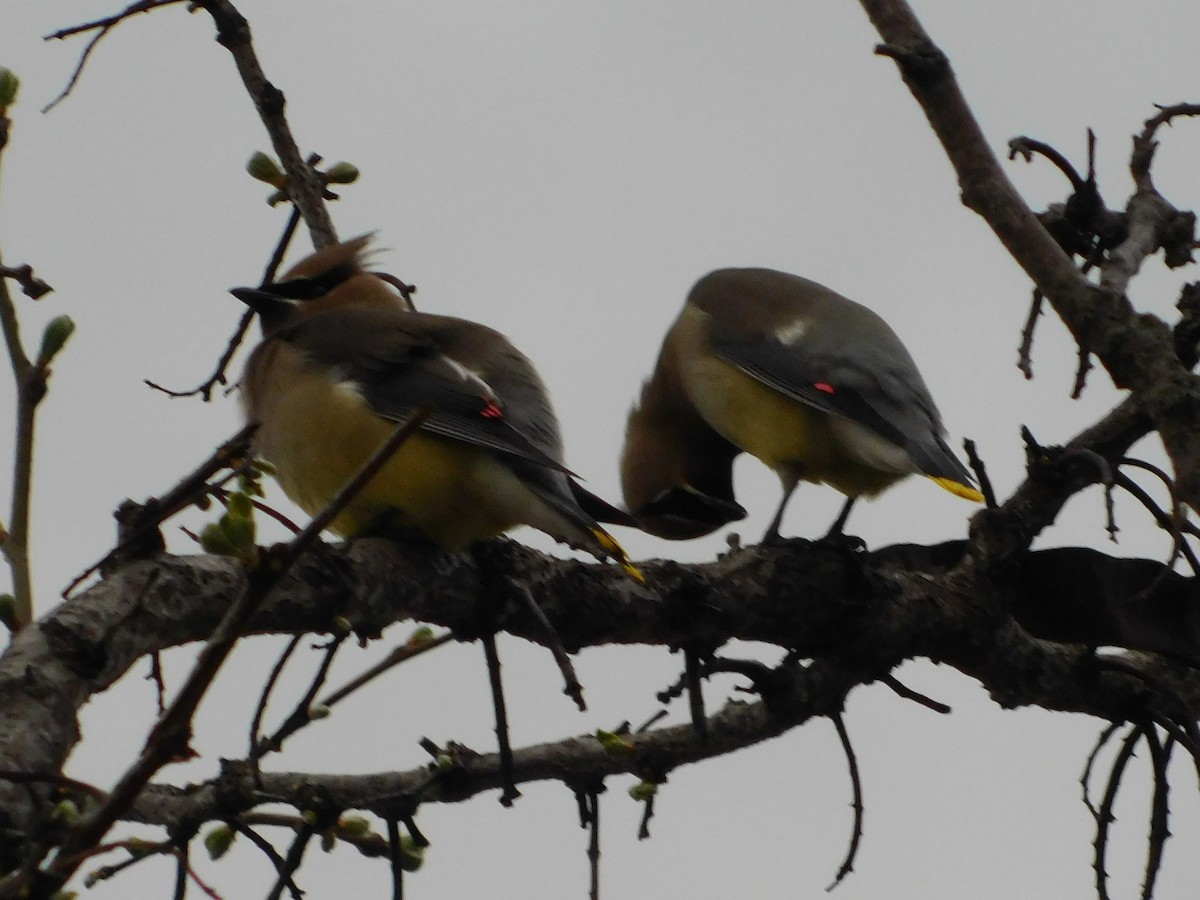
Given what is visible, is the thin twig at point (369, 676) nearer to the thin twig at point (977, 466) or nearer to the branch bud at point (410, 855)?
the branch bud at point (410, 855)

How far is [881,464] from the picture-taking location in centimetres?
450

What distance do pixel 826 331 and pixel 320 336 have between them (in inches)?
61.9

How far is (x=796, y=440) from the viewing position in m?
4.74

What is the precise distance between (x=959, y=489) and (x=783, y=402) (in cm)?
68

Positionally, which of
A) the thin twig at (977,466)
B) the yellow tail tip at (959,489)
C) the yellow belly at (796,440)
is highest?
the yellow belly at (796,440)

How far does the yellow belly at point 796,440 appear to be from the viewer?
15.4ft

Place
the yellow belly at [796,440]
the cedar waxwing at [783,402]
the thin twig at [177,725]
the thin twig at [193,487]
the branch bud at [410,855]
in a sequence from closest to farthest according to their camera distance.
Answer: the thin twig at [177,725] < the thin twig at [193,487] < the branch bud at [410,855] < the cedar waxwing at [783,402] < the yellow belly at [796,440]

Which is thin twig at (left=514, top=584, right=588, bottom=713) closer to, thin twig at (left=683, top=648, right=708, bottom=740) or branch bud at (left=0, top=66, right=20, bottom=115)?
thin twig at (left=683, top=648, right=708, bottom=740)

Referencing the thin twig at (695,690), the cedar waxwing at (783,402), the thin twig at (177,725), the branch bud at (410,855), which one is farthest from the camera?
the cedar waxwing at (783,402)

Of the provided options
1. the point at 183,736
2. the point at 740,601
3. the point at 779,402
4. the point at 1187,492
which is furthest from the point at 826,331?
the point at 183,736

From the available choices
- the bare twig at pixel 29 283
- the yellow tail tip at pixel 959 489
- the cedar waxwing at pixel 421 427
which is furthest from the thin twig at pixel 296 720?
the yellow tail tip at pixel 959 489

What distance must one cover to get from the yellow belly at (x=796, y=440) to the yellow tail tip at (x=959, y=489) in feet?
0.71

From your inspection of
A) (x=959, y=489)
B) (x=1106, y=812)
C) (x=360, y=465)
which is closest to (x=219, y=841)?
(x=360, y=465)

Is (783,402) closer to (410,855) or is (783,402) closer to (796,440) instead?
(796,440)
